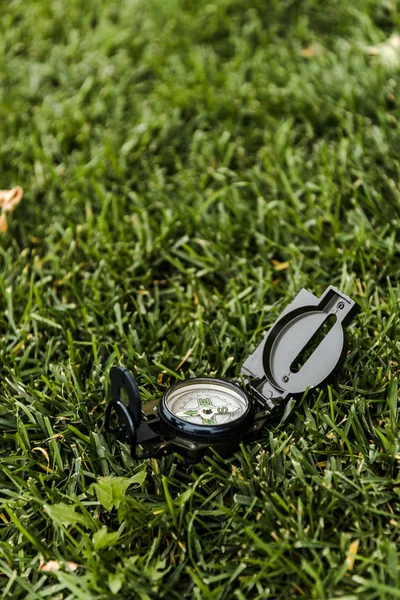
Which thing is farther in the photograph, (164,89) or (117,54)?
(117,54)

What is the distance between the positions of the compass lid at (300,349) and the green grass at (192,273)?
0.08 m

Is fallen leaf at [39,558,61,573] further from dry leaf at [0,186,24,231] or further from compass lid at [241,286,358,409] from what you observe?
dry leaf at [0,186,24,231]

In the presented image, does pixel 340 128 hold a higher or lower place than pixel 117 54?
lower

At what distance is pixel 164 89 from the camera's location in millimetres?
4270

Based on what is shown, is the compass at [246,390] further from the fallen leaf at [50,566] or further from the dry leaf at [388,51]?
the dry leaf at [388,51]

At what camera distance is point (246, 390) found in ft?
8.46

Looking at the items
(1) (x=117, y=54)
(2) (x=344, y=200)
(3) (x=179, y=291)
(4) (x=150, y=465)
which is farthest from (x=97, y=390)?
(1) (x=117, y=54)

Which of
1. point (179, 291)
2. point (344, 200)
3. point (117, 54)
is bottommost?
point (344, 200)

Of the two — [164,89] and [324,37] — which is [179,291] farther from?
[324,37]

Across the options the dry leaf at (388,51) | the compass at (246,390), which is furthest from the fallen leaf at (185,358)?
the dry leaf at (388,51)

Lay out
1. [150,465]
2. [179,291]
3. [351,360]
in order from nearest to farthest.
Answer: [150,465] → [351,360] → [179,291]

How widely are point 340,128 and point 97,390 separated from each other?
80.6 inches

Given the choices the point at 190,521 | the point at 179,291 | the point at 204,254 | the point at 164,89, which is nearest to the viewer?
the point at 190,521

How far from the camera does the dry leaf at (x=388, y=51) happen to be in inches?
163
